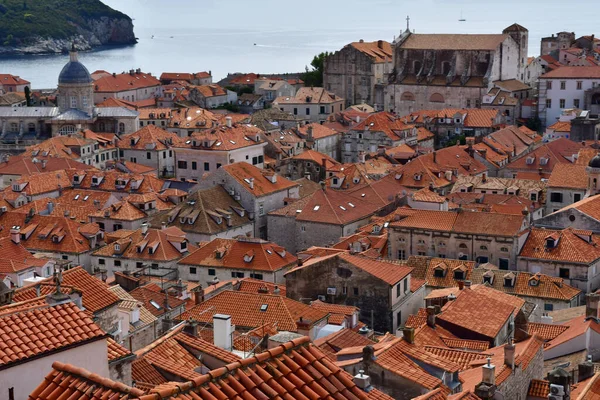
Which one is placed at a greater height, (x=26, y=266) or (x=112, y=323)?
(x=112, y=323)

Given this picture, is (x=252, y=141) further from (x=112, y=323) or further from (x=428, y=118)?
(x=112, y=323)

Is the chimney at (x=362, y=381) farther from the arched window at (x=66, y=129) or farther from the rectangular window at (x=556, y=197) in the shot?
the arched window at (x=66, y=129)

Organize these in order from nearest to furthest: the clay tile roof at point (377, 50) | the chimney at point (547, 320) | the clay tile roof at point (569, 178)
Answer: the chimney at point (547, 320), the clay tile roof at point (569, 178), the clay tile roof at point (377, 50)

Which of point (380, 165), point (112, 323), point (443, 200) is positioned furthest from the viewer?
point (380, 165)

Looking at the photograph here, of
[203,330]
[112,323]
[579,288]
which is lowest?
[579,288]

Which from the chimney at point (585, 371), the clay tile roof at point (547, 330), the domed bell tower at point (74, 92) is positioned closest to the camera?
the chimney at point (585, 371)

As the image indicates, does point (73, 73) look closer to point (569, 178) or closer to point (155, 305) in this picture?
point (569, 178)

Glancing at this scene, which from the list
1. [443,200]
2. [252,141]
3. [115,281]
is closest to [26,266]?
[115,281]

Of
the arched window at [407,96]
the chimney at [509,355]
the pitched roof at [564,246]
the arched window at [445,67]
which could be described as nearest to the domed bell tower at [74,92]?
the arched window at [407,96]
